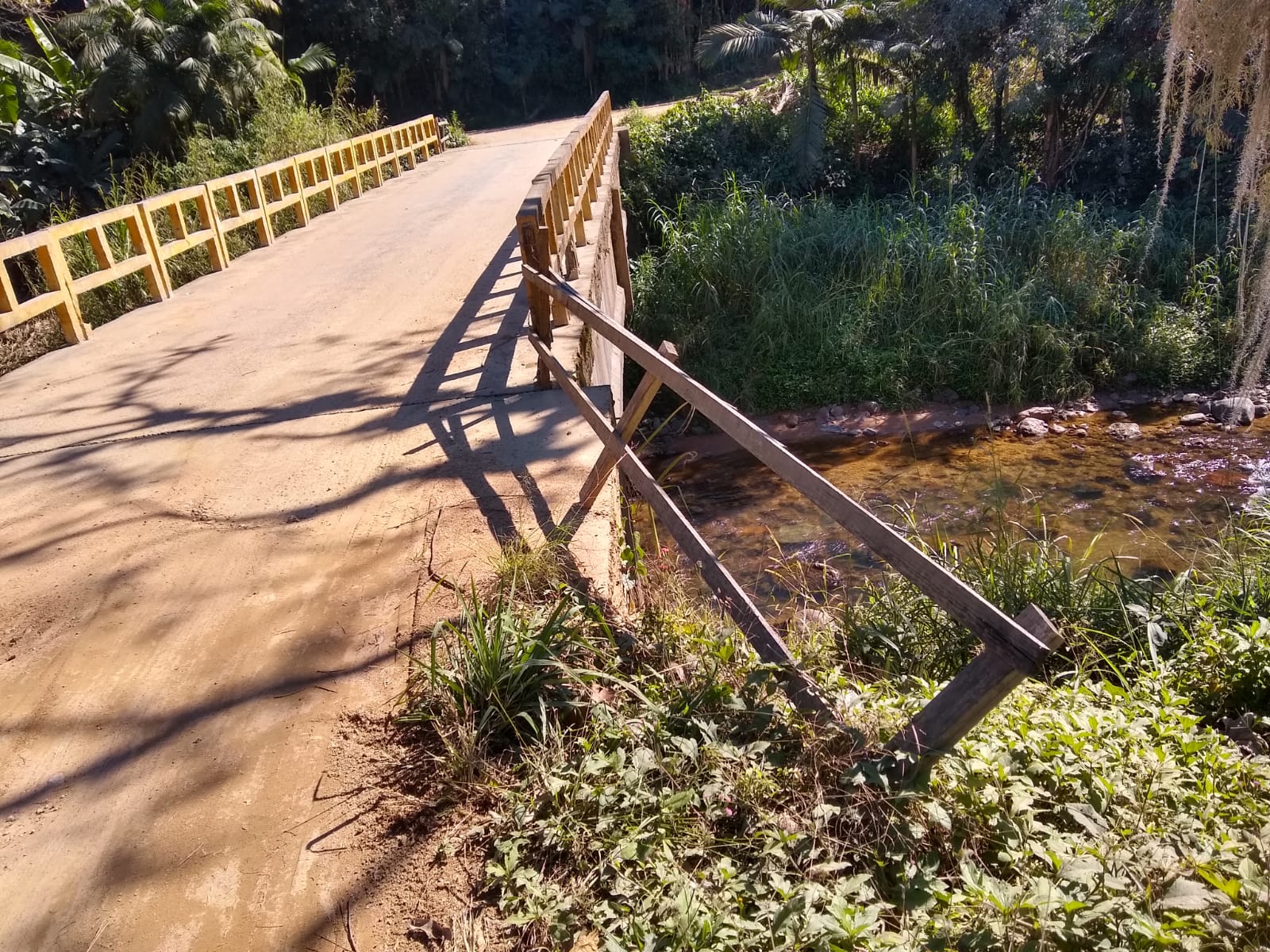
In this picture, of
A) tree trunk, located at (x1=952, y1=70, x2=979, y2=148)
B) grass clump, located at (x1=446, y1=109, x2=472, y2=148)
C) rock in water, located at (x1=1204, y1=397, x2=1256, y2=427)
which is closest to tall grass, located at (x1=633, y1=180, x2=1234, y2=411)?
rock in water, located at (x1=1204, y1=397, x2=1256, y2=427)

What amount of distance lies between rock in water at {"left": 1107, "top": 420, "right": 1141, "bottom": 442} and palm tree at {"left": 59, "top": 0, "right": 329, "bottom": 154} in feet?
50.8

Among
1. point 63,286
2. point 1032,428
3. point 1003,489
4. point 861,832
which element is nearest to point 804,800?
point 861,832

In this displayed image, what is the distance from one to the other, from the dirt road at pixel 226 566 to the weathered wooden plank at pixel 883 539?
4.28 feet

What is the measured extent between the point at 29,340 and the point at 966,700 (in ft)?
36.2

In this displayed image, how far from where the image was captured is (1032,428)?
11.0 m

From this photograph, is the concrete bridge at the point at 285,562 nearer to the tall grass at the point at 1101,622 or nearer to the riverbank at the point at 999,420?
the tall grass at the point at 1101,622

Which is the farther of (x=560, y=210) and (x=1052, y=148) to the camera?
(x=1052, y=148)

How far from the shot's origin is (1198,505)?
881 cm

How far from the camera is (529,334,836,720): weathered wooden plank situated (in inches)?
112

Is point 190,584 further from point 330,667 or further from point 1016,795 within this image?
point 1016,795

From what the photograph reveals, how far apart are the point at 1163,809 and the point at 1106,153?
15755 millimetres

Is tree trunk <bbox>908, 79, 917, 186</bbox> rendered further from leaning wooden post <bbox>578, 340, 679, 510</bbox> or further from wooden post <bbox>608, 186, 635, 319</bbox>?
leaning wooden post <bbox>578, 340, 679, 510</bbox>

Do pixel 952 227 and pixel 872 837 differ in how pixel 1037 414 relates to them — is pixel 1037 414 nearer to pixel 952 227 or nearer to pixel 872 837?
pixel 952 227

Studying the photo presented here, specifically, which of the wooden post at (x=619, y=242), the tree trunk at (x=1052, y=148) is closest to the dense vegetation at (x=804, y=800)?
the wooden post at (x=619, y=242)
